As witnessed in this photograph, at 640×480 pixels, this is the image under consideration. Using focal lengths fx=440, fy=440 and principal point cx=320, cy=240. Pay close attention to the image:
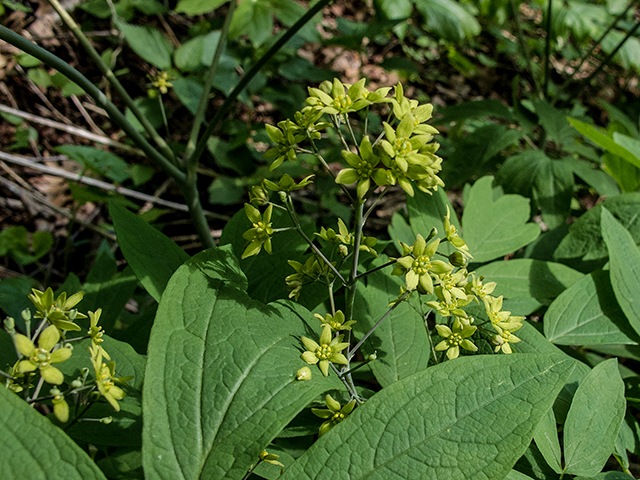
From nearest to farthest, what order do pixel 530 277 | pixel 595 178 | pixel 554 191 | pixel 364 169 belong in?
1. pixel 364 169
2. pixel 530 277
3. pixel 554 191
4. pixel 595 178

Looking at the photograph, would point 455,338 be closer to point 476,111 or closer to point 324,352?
point 324,352

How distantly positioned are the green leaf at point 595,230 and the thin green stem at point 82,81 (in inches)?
60.5

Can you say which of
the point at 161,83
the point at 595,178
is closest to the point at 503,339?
the point at 595,178

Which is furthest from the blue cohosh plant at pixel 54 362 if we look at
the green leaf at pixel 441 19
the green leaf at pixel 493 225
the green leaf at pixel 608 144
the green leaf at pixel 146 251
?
the green leaf at pixel 441 19

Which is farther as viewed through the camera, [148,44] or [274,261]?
[148,44]

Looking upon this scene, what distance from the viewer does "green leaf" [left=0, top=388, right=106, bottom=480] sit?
0.73m

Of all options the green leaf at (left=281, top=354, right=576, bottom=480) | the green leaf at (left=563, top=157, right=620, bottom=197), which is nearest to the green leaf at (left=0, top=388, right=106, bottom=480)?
the green leaf at (left=281, top=354, right=576, bottom=480)

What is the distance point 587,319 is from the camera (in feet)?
4.71

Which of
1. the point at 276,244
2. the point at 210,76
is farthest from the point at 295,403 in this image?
the point at 210,76

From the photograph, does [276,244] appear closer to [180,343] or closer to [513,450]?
[180,343]

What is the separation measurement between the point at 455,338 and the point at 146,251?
90 cm

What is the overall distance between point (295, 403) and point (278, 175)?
6.67 ft

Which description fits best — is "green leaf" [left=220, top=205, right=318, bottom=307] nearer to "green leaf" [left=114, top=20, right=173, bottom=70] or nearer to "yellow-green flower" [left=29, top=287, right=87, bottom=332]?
"yellow-green flower" [left=29, top=287, right=87, bottom=332]

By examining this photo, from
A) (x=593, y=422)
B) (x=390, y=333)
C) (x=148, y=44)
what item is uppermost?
(x=593, y=422)
